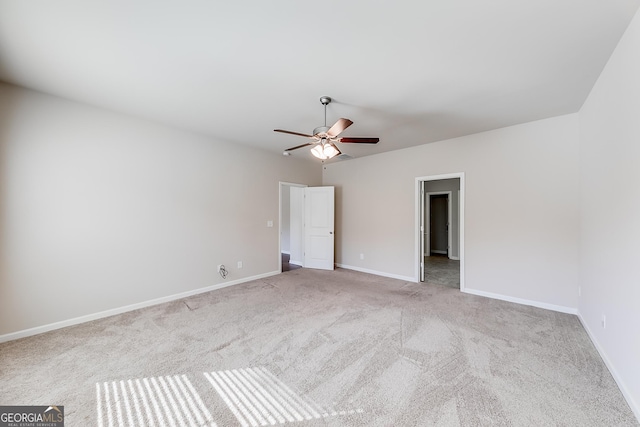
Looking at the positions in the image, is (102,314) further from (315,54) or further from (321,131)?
(315,54)

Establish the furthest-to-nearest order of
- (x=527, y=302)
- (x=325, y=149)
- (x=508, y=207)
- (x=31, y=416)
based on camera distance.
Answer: (x=508, y=207) → (x=527, y=302) → (x=325, y=149) → (x=31, y=416)

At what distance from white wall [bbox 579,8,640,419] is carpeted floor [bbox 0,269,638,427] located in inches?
10.8

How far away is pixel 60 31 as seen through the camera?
1.77 m

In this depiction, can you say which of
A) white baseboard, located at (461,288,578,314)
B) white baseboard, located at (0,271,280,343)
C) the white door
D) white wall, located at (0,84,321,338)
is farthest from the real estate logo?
white baseboard, located at (461,288,578,314)

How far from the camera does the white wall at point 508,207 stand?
318 centimetres

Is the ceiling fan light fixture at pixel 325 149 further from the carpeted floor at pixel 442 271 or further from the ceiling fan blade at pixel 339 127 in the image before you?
the carpeted floor at pixel 442 271

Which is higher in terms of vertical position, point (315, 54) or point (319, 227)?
point (315, 54)

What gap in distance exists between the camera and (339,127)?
2.52m

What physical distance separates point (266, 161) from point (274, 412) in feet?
13.8

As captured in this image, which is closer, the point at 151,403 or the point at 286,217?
the point at 151,403

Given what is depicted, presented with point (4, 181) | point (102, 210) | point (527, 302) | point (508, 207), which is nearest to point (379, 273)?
point (527, 302)

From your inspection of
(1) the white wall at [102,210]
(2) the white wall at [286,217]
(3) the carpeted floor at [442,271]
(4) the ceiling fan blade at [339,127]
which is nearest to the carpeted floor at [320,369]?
(1) the white wall at [102,210]

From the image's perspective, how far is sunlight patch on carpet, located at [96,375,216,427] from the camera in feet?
5.00

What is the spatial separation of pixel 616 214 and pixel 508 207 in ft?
5.69
